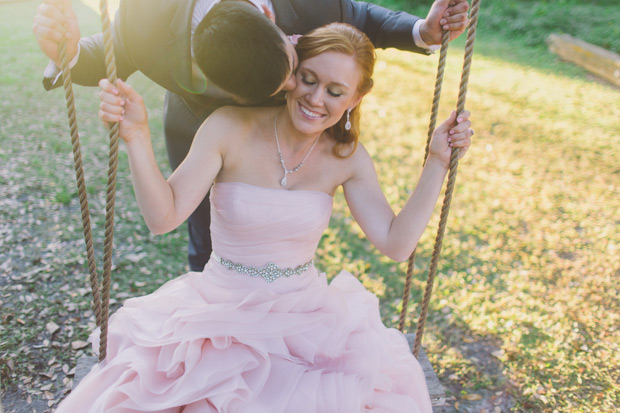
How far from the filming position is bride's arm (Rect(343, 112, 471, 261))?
191 cm

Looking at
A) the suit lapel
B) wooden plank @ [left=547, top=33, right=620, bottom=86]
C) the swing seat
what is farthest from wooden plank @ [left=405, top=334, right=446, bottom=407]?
wooden plank @ [left=547, top=33, right=620, bottom=86]

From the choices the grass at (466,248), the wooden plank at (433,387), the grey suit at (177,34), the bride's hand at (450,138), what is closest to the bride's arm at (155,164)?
the grey suit at (177,34)

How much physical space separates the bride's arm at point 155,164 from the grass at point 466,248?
5.64 ft

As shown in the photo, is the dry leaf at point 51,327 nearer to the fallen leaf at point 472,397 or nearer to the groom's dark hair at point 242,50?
the groom's dark hair at point 242,50

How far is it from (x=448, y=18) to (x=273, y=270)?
4.13 feet

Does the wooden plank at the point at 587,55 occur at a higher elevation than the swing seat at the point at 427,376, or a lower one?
higher

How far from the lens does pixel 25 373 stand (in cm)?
294

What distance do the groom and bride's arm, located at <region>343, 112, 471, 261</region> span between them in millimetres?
481

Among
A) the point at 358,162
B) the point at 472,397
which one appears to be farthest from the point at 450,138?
the point at 472,397

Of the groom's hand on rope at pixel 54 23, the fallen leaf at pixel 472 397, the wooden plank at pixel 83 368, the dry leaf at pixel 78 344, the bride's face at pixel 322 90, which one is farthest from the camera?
the dry leaf at pixel 78 344

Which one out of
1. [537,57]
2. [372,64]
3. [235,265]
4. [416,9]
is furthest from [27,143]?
[416,9]

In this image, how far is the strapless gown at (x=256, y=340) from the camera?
Answer: 1.69 metres

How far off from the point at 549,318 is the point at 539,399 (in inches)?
35.5

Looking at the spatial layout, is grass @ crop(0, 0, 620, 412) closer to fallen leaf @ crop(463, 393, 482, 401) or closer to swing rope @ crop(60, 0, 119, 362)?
fallen leaf @ crop(463, 393, 482, 401)
